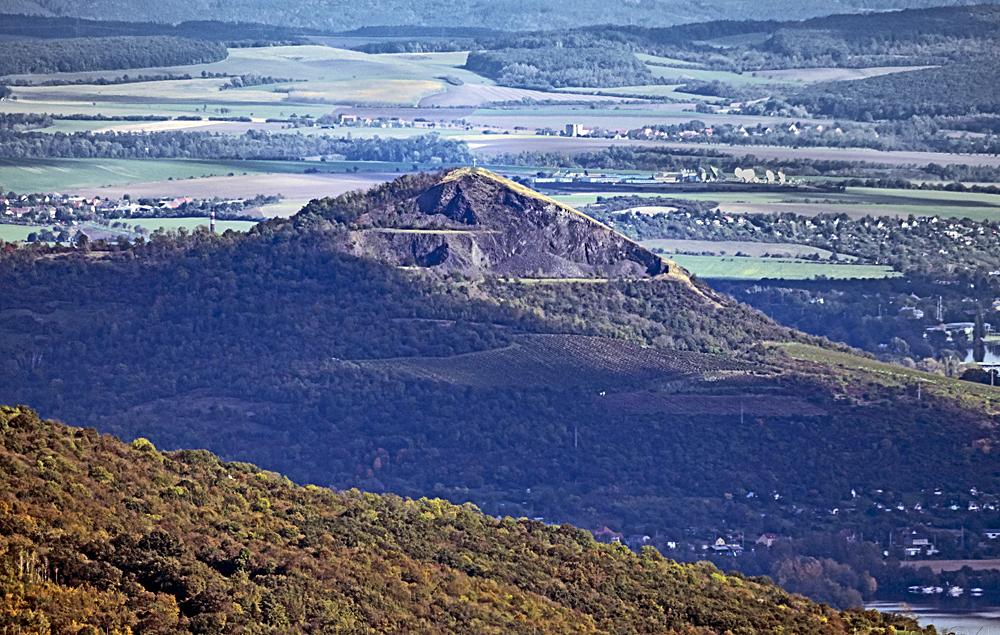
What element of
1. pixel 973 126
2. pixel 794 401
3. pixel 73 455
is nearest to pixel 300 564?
pixel 73 455

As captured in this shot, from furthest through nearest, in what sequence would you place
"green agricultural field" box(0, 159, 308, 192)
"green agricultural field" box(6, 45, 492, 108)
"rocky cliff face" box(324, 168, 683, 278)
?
"green agricultural field" box(6, 45, 492, 108) < "green agricultural field" box(0, 159, 308, 192) < "rocky cliff face" box(324, 168, 683, 278)

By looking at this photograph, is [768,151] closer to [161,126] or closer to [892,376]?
[161,126]

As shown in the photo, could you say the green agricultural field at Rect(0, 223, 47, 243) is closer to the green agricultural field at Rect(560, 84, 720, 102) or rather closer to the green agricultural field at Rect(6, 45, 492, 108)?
the green agricultural field at Rect(6, 45, 492, 108)

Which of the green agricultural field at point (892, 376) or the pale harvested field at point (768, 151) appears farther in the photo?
the pale harvested field at point (768, 151)

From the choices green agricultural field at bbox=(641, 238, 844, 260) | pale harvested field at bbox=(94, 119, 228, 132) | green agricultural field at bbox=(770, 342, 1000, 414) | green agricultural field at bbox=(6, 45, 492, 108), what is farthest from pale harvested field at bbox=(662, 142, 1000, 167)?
green agricultural field at bbox=(770, 342, 1000, 414)

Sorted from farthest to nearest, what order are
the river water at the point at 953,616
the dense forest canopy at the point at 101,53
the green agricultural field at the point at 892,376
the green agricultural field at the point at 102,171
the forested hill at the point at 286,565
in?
the dense forest canopy at the point at 101,53
the green agricultural field at the point at 102,171
the green agricultural field at the point at 892,376
the river water at the point at 953,616
the forested hill at the point at 286,565

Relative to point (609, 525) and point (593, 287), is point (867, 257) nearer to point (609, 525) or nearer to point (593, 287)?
point (593, 287)

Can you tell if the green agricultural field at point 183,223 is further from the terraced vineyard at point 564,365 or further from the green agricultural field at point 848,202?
the terraced vineyard at point 564,365

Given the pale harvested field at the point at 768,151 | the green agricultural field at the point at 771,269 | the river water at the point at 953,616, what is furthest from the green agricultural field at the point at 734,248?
the river water at the point at 953,616
